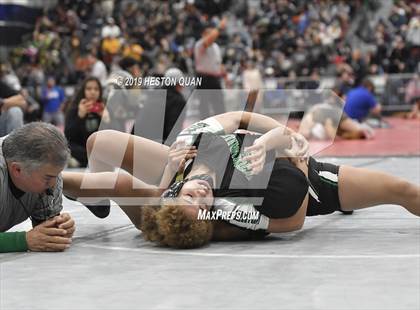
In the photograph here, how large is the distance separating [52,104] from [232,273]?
43.3ft

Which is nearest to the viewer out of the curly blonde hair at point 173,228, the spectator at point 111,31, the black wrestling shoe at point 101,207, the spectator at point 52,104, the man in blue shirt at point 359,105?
the curly blonde hair at point 173,228

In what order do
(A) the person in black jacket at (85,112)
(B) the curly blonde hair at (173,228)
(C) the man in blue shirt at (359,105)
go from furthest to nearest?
(C) the man in blue shirt at (359,105) < (A) the person in black jacket at (85,112) < (B) the curly blonde hair at (173,228)

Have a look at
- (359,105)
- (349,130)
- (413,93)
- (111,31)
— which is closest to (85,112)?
(349,130)

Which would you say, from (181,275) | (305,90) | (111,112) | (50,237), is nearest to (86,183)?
(50,237)

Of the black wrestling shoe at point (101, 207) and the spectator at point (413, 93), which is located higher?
the black wrestling shoe at point (101, 207)

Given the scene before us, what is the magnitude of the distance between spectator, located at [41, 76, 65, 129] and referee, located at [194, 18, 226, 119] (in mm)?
5477

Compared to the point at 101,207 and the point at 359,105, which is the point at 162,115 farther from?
the point at 359,105

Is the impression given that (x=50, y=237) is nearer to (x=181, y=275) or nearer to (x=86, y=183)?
(x=86, y=183)

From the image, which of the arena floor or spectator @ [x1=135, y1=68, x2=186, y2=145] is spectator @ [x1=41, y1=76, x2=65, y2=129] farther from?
the arena floor

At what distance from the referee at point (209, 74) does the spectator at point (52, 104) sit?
18.0 ft

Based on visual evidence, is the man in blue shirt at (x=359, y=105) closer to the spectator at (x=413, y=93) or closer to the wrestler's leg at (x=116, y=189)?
the spectator at (x=413, y=93)

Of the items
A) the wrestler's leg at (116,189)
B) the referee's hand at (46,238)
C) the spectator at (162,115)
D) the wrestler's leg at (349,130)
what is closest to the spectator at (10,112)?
the spectator at (162,115)

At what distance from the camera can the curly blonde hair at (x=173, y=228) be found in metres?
3.05

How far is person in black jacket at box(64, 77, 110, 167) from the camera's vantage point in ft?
23.4
